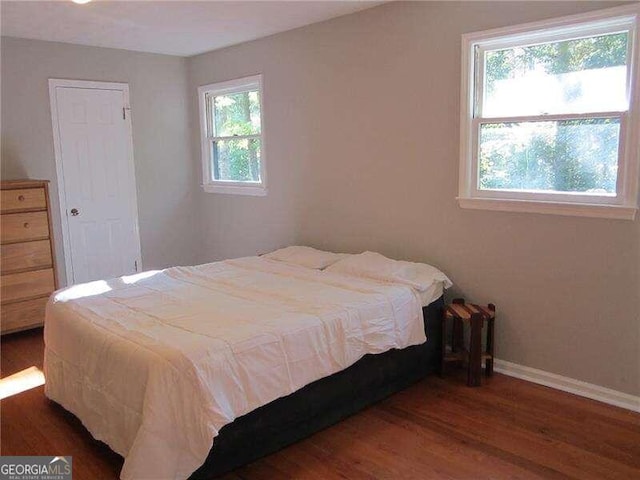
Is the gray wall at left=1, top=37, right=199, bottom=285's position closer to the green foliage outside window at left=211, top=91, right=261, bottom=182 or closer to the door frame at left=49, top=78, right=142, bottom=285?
the door frame at left=49, top=78, right=142, bottom=285

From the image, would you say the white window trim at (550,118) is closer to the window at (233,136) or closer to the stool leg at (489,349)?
the stool leg at (489,349)

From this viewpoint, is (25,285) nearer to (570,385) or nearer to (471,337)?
(471,337)

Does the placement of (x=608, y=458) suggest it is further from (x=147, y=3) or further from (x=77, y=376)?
Answer: (x=147, y=3)

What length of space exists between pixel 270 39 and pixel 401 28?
1389 millimetres

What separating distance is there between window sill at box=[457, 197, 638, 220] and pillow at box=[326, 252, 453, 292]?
0.48 m

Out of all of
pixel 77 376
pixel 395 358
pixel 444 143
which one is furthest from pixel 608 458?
pixel 77 376

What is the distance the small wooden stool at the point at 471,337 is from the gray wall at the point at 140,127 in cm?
321

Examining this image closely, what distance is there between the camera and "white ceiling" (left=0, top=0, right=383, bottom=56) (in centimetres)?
345

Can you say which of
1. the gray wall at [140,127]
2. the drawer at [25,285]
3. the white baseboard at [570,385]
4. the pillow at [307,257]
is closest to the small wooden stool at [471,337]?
the white baseboard at [570,385]

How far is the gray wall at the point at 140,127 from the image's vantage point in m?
4.30

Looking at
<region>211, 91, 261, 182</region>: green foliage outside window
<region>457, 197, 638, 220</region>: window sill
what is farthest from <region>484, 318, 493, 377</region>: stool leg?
<region>211, 91, 261, 182</region>: green foliage outside window


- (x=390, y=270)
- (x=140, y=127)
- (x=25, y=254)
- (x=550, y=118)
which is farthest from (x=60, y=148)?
(x=550, y=118)

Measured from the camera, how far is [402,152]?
354cm

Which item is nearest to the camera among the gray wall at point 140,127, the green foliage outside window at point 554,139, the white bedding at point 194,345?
the white bedding at point 194,345
